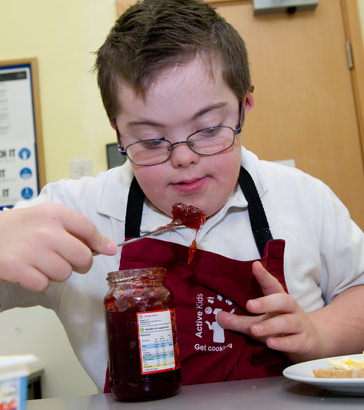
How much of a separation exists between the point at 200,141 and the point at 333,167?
150 cm

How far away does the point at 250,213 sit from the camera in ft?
3.89

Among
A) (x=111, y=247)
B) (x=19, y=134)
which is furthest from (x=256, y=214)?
(x=19, y=134)

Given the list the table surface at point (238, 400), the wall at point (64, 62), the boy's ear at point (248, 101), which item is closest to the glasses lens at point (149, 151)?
the boy's ear at point (248, 101)

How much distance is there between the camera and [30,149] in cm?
230

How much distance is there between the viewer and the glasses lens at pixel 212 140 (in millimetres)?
979

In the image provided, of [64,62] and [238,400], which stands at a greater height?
[64,62]

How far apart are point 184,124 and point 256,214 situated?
336mm

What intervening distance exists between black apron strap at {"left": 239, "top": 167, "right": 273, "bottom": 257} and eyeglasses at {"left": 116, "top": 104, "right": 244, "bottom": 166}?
204 mm

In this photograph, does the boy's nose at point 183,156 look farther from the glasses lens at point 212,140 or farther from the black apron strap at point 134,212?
the black apron strap at point 134,212

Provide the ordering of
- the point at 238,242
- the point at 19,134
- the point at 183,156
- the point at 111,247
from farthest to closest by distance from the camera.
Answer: the point at 19,134
the point at 238,242
the point at 183,156
the point at 111,247

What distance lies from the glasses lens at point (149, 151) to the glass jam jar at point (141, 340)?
0.88ft

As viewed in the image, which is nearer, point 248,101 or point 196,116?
point 196,116

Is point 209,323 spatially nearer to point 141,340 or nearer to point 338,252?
point 141,340

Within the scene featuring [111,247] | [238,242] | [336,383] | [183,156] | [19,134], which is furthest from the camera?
[19,134]
